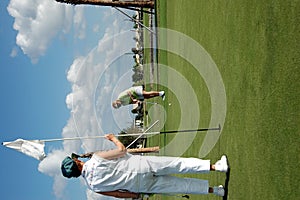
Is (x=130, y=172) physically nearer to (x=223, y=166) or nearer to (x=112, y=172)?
(x=112, y=172)

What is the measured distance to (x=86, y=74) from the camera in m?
11.1

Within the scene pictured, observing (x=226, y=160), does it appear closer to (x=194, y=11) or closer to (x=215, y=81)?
(x=215, y=81)

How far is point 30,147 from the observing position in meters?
9.19

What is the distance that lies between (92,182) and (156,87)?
17.7m

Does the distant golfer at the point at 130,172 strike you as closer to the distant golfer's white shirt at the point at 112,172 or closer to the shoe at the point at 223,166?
the distant golfer's white shirt at the point at 112,172

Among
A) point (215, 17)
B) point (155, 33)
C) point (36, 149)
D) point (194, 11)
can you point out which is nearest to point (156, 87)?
point (155, 33)

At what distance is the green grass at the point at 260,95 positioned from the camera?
17.7ft

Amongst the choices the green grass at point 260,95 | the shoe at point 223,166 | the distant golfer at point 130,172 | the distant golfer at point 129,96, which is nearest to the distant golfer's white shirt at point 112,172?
the distant golfer at point 130,172

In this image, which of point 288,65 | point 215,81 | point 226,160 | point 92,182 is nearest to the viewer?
point 288,65

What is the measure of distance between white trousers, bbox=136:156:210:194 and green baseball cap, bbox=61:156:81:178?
107 centimetres

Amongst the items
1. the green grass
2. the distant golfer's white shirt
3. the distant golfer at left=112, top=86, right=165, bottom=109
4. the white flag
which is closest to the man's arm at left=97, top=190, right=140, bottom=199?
the distant golfer's white shirt

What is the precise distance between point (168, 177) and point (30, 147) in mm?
3179

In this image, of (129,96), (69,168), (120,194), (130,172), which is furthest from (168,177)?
(129,96)

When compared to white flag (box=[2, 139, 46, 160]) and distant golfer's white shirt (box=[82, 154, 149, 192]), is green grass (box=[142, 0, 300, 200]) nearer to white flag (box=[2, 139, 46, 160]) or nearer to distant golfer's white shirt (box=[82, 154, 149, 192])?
distant golfer's white shirt (box=[82, 154, 149, 192])
